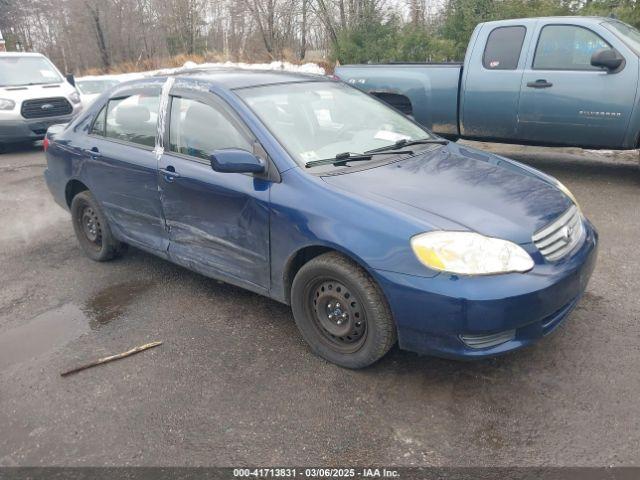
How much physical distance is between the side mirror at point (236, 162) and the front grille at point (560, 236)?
1.62 metres

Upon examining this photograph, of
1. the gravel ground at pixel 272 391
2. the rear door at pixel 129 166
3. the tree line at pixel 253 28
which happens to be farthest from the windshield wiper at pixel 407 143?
the tree line at pixel 253 28

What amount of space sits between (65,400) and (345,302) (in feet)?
5.41

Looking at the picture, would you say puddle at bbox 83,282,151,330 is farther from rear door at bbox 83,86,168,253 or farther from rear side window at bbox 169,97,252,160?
rear side window at bbox 169,97,252,160

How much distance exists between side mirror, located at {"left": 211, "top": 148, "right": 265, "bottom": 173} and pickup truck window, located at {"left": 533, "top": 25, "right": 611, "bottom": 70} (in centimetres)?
492

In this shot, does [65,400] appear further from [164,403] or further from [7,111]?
[7,111]

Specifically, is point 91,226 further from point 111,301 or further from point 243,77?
point 243,77

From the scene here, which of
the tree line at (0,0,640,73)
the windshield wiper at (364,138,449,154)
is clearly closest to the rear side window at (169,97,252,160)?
the windshield wiper at (364,138,449,154)

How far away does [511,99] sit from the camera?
6938mm

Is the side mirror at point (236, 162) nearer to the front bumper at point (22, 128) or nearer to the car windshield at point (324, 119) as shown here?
the car windshield at point (324, 119)

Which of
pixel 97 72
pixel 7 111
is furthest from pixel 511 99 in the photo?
pixel 97 72

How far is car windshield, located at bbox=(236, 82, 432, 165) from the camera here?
3.54m

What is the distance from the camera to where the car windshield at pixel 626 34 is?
6.31m

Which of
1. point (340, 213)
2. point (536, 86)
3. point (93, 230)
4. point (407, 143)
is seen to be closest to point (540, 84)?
point (536, 86)

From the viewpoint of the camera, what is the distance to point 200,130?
3.85 metres
